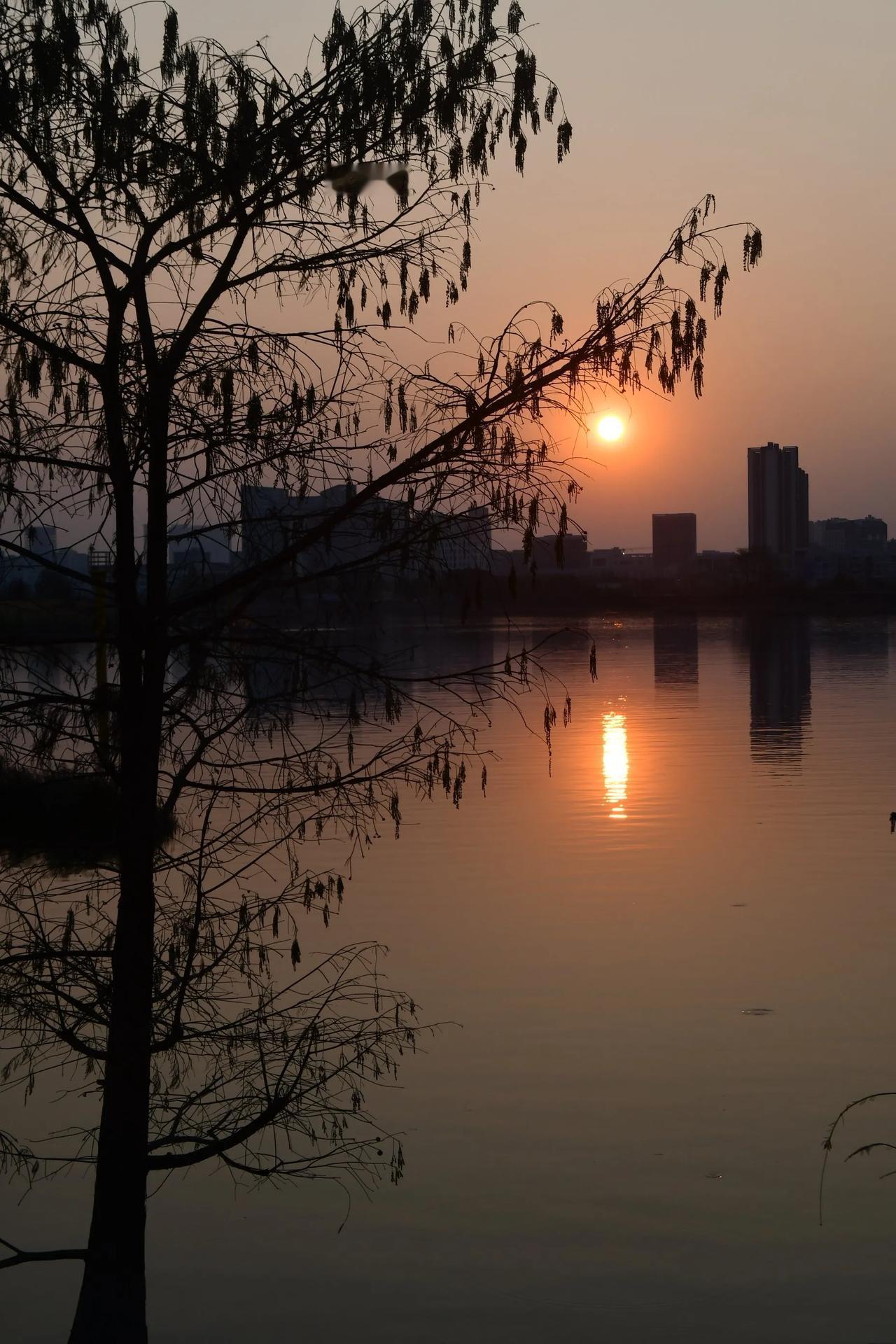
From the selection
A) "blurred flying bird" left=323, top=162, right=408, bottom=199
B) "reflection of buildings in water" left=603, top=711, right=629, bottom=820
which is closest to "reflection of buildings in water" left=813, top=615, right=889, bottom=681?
"reflection of buildings in water" left=603, top=711, right=629, bottom=820

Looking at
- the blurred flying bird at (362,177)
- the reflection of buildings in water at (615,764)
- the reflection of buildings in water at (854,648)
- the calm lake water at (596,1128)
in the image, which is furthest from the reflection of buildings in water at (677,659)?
the blurred flying bird at (362,177)

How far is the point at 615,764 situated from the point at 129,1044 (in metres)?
20.9

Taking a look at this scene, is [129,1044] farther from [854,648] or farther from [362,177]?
[854,648]

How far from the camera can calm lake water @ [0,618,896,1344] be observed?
7188 mm

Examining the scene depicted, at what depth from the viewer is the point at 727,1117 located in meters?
8.99

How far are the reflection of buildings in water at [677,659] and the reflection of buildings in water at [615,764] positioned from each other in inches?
322

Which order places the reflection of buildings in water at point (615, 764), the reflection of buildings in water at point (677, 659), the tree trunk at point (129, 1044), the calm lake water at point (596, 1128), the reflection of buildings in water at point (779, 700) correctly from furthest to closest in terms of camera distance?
the reflection of buildings in water at point (677, 659) < the reflection of buildings in water at point (779, 700) < the reflection of buildings in water at point (615, 764) < the calm lake water at point (596, 1128) < the tree trunk at point (129, 1044)

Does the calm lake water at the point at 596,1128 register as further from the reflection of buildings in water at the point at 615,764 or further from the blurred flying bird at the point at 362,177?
the blurred flying bird at the point at 362,177

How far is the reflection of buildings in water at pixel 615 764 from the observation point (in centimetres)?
2150

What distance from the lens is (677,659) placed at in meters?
65.7

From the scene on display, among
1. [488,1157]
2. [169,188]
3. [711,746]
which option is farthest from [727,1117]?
[711,746]

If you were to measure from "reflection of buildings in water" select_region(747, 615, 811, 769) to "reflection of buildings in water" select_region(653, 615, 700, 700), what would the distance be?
76.1 inches

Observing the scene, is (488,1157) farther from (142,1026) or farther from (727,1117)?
(142,1026)

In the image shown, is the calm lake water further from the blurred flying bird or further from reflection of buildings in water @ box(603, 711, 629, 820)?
the blurred flying bird
